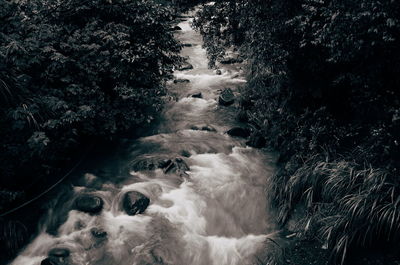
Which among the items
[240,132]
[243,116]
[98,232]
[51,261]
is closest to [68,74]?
[98,232]

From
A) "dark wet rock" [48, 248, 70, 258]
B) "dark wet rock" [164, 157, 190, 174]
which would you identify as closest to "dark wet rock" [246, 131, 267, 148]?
"dark wet rock" [164, 157, 190, 174]

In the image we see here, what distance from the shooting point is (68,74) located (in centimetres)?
765

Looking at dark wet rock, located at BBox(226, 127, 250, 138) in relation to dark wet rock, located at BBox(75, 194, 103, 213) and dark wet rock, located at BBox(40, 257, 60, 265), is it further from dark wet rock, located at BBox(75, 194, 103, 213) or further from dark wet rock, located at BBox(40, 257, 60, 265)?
dark wet rock, located at BBox(40, 257, 60, 265)

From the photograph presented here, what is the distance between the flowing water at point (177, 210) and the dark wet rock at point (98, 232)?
0.17ft

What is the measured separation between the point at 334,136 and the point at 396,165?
1.54 m

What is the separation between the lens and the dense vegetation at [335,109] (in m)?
4.81

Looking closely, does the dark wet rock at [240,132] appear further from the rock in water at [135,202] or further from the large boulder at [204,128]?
the rock in water at [135,202]

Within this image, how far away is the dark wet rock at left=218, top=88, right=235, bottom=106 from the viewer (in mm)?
11445

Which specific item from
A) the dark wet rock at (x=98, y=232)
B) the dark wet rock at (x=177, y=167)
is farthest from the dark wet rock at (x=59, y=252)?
the dark wet rock at (x=177, y=167)

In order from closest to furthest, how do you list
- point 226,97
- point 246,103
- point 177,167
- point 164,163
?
point 177,167 → point 164,163 → point 246,103 → point 226,97

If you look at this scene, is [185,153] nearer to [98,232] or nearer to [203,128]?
[203,128]

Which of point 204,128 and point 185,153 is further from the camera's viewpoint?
point 204,128

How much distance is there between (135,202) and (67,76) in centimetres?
307

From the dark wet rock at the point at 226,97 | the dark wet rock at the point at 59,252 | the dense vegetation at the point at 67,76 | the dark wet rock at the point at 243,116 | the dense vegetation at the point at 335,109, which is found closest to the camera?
the dense vegetation at the point at 335,109
